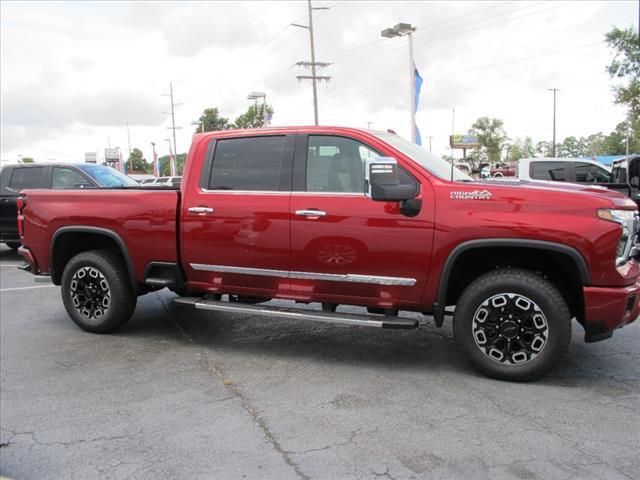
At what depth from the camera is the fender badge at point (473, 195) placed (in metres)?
4.11

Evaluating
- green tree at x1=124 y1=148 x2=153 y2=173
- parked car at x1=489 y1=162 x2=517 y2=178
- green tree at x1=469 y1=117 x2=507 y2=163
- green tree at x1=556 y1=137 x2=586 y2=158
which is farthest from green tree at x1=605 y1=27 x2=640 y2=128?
green tree at x1=124 y1=148 x2=153 y2=173

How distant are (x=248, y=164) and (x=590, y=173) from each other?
29.8 feet

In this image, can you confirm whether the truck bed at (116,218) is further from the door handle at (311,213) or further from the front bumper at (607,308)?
the front bumper at (607,308)

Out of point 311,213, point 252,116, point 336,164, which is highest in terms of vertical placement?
point 252,116

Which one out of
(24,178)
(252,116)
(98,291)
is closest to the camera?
(98,291)

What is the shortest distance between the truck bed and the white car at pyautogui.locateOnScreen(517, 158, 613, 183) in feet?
29.0

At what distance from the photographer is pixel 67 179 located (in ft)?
35.1

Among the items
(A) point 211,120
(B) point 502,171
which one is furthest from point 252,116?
(B) point 502,171

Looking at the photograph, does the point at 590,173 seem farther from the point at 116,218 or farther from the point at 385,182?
the point at 116,218

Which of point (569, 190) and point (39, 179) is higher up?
point (39, 179)

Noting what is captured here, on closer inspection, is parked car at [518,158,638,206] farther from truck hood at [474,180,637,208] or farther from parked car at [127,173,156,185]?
parked car at [127,173,156,185]

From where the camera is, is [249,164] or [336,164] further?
[249,164]

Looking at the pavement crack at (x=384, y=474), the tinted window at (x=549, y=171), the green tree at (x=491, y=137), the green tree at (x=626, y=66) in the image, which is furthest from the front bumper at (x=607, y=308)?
the green tree at (x=491, y=137)

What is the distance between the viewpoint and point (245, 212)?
4.83 m
